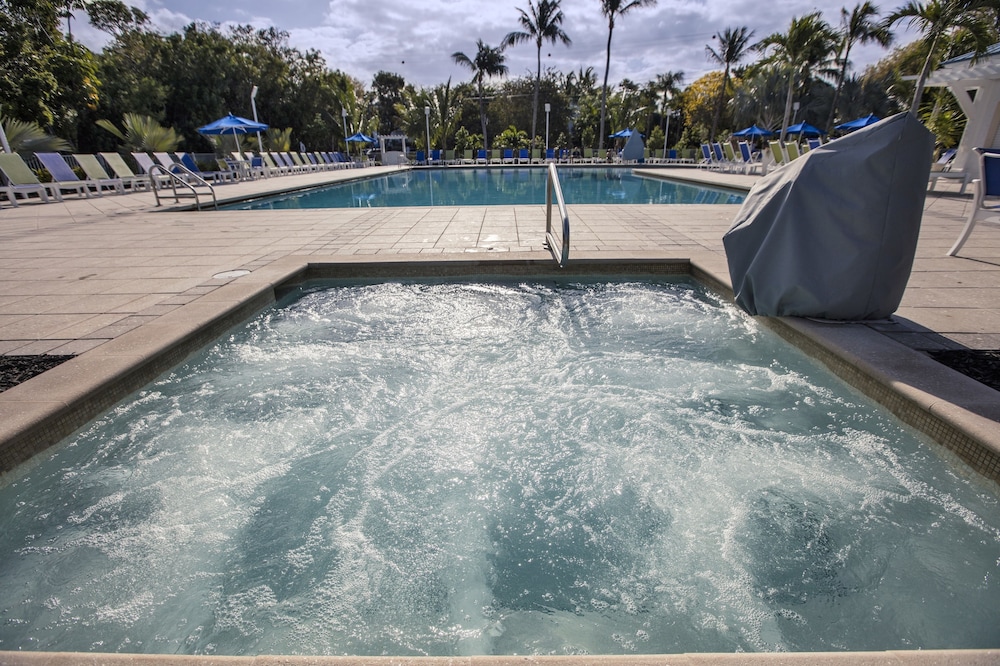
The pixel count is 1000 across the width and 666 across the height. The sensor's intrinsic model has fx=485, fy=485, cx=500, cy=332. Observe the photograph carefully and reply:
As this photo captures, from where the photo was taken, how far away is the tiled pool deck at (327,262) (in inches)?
83.7


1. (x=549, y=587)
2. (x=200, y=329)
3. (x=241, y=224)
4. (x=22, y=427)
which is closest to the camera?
(x=549, y=587)

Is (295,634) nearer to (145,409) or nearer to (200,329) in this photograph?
(145,409)

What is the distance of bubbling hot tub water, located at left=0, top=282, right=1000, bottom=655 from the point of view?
152cm

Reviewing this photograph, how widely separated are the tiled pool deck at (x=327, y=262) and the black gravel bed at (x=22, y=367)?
0.28 ft

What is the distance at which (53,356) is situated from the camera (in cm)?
268

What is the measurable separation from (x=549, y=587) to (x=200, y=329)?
108 inches

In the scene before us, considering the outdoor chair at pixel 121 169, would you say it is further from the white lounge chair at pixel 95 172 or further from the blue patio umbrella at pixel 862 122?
the blue patio umbrella at pixel 862 122

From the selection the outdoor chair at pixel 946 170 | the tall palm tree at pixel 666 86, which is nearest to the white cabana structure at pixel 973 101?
the outdoor chair at pixel 946 170

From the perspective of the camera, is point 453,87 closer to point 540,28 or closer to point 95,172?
point 540,28

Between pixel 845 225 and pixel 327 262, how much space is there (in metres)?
4.20

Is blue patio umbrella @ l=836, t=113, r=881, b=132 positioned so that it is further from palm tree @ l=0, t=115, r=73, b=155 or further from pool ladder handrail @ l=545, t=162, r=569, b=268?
palm tree @ l=0, t=115, r=73, b=155

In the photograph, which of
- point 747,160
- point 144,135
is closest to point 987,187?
point 747,160

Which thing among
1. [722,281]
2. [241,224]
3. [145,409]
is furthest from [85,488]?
[241,224]

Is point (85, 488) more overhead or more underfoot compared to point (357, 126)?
more underfoot
